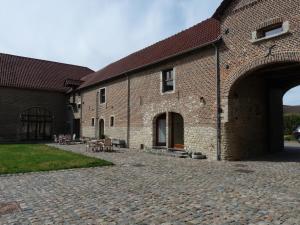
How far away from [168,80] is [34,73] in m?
18.8

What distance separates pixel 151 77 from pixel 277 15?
8.32 metres

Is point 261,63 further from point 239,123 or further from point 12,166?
point 12,166

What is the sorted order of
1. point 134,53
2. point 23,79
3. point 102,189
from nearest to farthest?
point 102,189
point 134,53
point 23,79

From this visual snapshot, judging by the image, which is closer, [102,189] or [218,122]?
[102,189]

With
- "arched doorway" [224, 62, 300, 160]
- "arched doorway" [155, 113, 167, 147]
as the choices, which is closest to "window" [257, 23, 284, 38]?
"arched doorway" [224, 62, 300, 160]

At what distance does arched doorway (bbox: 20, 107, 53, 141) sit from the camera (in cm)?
2800

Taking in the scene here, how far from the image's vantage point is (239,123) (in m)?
13.7

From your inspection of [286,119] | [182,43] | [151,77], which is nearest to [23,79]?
[151,77]

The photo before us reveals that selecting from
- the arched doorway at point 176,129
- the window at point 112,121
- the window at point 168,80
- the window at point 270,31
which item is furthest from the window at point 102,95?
the window at point 270,31

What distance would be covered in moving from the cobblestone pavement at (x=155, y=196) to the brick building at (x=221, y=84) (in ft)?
12.5

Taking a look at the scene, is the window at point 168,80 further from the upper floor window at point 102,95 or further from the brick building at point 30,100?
the brick building at point 30,100

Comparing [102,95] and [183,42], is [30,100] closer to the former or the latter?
[102,95]

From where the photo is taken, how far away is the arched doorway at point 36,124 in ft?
91.9

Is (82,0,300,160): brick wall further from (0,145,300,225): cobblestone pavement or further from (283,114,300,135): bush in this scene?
(283,114,300,135): bush
